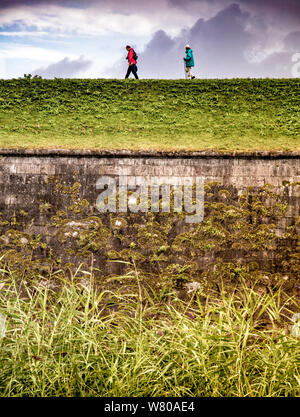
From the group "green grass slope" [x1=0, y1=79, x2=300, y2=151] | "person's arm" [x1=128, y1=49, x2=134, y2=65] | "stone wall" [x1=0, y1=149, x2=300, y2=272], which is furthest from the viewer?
"person's arm" [x1=128, y1=49, x2=134, y2=65]

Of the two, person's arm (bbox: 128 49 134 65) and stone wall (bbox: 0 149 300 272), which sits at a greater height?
person's arm (bbox: 128 49 134 65)

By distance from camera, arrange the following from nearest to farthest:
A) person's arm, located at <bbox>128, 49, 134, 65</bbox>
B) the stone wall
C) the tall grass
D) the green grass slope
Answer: the tall grass → the stone wall → the green grass slope → person's arm, located at <bbox>128, 49, 134, 65</bbox>

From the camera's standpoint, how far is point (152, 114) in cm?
820

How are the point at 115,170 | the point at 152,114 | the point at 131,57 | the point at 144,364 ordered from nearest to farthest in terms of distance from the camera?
1. the point at 144,364
2. the point at 115,170
3. the point at 152,114
4. the point at 131,57

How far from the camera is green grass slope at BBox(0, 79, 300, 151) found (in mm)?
7297

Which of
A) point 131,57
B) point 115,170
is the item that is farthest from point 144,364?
point 131,57

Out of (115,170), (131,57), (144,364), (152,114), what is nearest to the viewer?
(144,364)

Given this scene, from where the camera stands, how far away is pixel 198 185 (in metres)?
6.28

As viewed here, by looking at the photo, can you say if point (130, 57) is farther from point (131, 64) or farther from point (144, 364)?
point (144, 364)

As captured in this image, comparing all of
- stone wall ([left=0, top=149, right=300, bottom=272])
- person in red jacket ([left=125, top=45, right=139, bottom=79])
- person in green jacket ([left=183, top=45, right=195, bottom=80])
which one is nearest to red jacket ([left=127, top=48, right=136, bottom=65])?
person in red jacket ([left=125, top=45, right=139, bottom=79])

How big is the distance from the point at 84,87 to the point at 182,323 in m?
→ 7.03

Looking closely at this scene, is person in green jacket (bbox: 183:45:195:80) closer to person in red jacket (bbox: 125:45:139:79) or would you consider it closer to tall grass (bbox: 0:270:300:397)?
person in red jacket (bbox: 125:45:139:79)

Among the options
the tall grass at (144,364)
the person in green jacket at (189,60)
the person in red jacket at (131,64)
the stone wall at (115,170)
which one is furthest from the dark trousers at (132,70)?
the tall grass at (144,364)

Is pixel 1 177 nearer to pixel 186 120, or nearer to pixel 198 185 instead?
pixel 198 185
